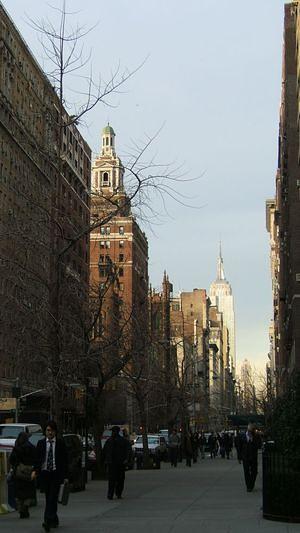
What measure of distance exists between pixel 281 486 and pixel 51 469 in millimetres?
3924

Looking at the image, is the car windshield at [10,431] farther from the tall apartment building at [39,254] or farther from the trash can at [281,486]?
the trash can at [281,486]

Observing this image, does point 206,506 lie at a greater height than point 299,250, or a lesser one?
lesser

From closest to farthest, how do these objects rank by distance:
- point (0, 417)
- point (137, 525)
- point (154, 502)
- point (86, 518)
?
point (137, 525) → point (86, 518) → point (154, 502) → point (0, 417)

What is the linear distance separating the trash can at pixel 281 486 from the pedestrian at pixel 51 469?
3.59m

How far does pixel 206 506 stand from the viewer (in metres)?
16.2

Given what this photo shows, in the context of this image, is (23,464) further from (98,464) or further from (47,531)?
(98,464)

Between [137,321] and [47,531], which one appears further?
[137,321]

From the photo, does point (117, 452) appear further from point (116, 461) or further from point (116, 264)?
point (116, 264)

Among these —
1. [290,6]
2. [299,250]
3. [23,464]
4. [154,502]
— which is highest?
[290,6]

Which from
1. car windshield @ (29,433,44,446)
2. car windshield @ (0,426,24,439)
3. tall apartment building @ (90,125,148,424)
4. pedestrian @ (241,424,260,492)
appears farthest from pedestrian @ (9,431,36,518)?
car windshield @ (0,426,24,439)

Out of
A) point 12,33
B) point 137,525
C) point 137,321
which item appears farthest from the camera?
point 12,33

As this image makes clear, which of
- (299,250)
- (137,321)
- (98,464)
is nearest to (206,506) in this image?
(98,464)

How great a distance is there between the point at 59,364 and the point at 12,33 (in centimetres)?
5979

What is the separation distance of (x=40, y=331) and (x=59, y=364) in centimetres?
98
